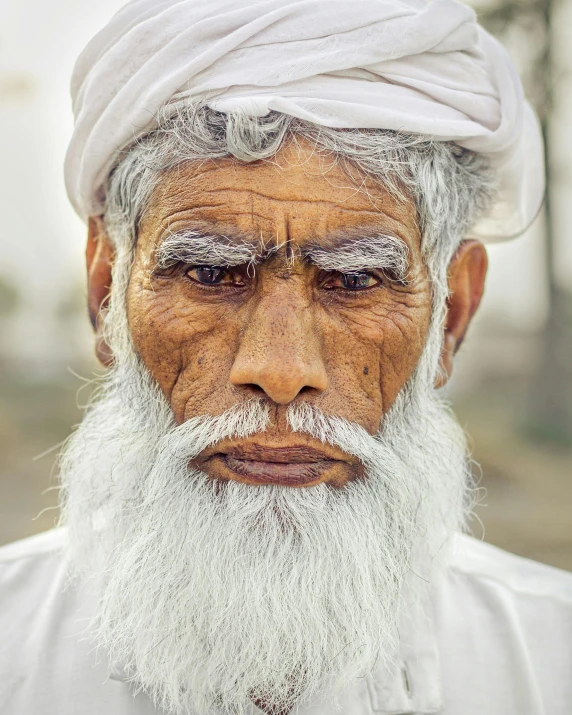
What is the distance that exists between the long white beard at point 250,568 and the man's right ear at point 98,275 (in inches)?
17.6

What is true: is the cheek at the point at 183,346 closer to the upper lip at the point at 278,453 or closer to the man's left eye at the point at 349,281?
the upper lip at the point at 278,453

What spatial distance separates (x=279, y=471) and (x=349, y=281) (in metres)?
0.57

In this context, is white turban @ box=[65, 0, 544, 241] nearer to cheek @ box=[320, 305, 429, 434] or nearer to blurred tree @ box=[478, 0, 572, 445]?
cheek @ box=[320, 305, 429, 434]

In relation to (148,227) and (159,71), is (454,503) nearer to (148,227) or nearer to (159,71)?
Answer: (148,227)

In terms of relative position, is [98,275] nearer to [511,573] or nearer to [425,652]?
[425,652]

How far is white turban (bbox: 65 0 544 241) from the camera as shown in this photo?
6.59 feet

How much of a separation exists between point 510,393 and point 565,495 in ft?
14.4

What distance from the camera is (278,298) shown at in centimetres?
197

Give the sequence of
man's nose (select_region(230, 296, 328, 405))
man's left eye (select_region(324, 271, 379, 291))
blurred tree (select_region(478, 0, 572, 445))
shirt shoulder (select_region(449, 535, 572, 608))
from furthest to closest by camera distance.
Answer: blurred tree (select_region(478, 0, 572, 445)) → shirt shoulder (select_region(449, 535, 572, 608)) → man's left eye (select_region(324, 271, 379, 291)) → man's nose (select_region(230, 296, 328, 405))

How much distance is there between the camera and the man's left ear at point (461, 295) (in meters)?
2.48

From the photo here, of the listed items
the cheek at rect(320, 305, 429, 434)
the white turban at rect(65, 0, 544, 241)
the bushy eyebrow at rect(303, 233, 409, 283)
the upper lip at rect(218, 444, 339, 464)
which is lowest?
the upper lip at rect(218, 444, 339, 464)

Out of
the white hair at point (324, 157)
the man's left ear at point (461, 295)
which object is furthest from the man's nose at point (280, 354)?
the man's left ear at point (461, 295)

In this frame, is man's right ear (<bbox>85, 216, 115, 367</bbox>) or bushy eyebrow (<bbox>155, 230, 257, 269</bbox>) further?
man's right ear (<bbox>85, 216, 115, 367</bbox>)

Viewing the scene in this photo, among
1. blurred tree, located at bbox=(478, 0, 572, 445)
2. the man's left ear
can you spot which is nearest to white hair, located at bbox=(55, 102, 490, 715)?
the man's left ear
